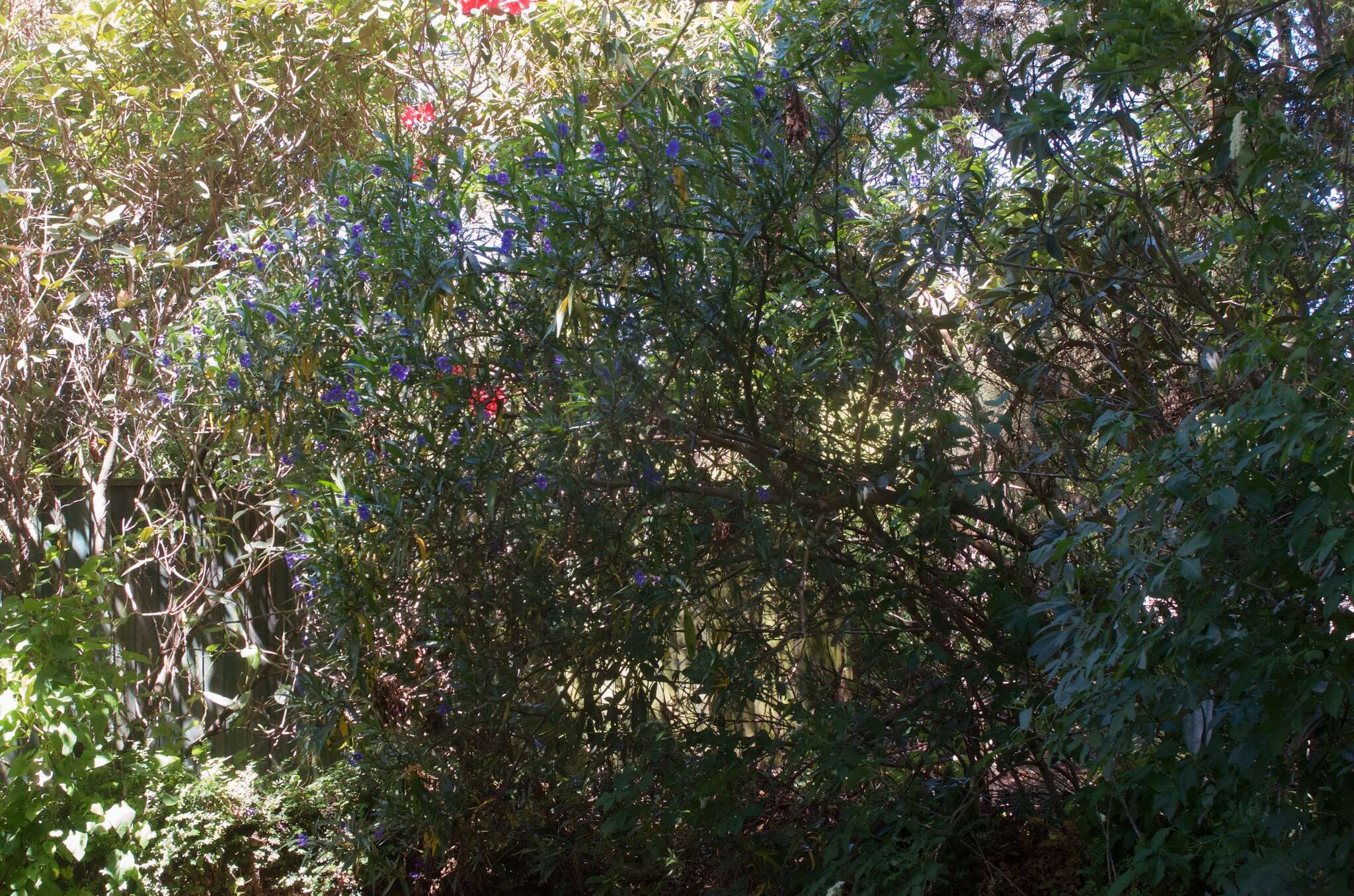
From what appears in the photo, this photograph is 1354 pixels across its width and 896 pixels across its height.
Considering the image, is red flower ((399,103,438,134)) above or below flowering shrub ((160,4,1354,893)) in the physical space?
above

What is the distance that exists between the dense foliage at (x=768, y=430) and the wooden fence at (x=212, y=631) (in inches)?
29.4

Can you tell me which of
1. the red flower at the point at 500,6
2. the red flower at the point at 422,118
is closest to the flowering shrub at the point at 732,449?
the red flower at the point at 500,6

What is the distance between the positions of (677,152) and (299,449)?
150 cm

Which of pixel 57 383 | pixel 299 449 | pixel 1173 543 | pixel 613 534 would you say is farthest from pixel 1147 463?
pixel 57 383

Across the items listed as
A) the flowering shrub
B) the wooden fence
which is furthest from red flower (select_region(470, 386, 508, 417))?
the wooden fence

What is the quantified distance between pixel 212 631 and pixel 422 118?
2213 millimetres

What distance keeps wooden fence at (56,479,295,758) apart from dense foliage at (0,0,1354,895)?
2.45 feet

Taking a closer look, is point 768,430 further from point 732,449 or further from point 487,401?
point 487,401

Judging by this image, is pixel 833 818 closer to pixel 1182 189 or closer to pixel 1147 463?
pixel 1147 463

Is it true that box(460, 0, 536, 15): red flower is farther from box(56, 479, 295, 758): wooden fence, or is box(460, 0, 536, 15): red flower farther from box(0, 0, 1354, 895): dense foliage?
box(56, 479, 295, 758): wooden fence

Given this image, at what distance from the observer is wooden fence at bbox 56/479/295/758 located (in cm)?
433

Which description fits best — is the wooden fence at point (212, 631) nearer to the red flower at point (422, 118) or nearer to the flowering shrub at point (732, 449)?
the flowering shrub at point (732, 449)

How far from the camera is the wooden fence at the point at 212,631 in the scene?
433cm

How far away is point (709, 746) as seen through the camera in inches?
127
